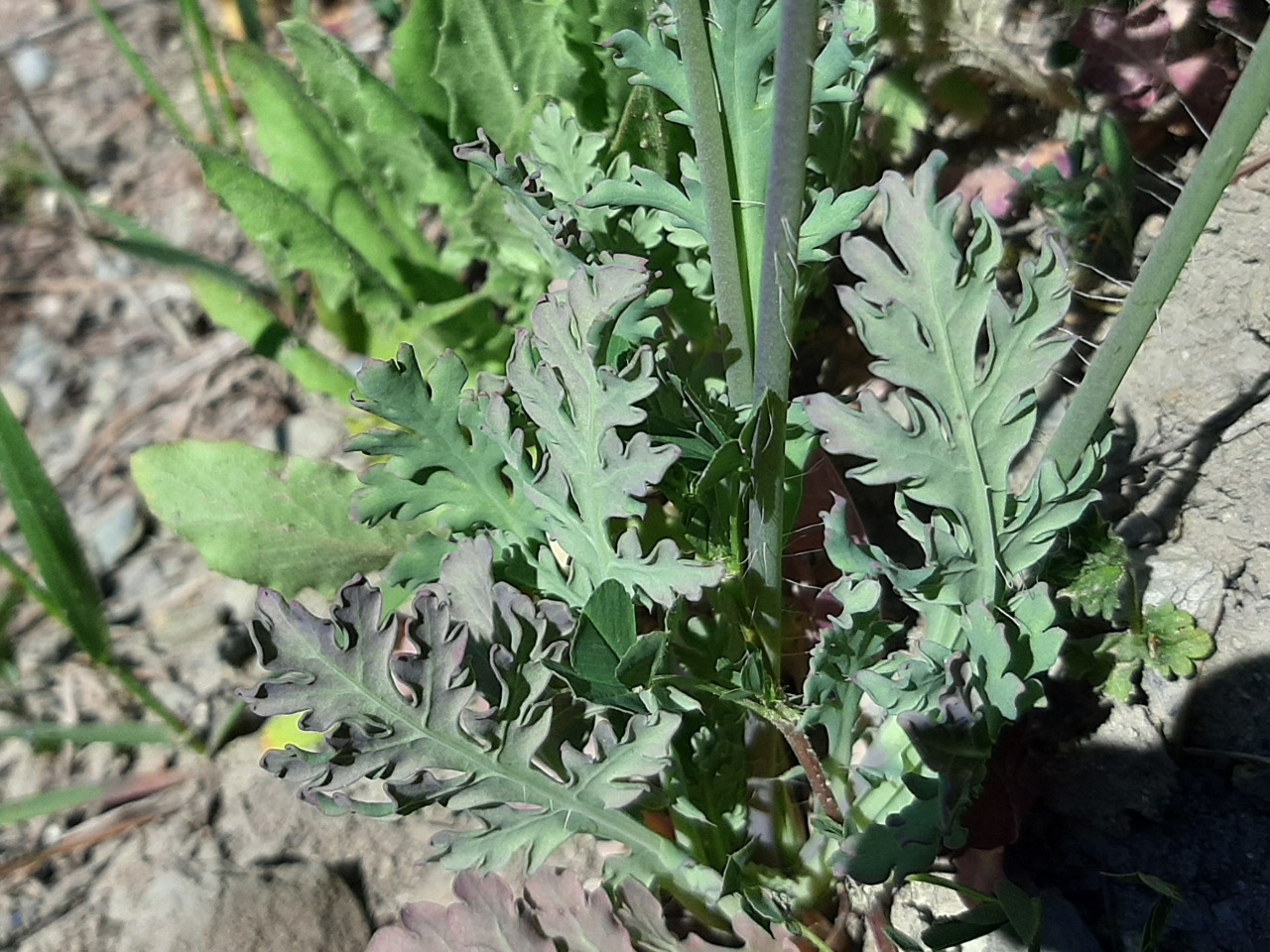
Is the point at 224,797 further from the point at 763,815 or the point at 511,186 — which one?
the point at 511,186

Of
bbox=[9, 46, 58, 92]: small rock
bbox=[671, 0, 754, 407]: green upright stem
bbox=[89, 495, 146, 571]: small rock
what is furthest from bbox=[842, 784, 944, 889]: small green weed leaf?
bbox=[9, 46, 58, 92]: small rock

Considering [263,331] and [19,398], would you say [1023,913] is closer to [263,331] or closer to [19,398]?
[263,331]

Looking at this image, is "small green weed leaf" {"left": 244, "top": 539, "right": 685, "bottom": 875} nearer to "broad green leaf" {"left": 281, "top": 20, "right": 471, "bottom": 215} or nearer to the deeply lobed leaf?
the deeply lobed leaf

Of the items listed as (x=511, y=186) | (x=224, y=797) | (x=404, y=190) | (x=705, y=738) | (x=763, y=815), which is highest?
(x=511, y=186)

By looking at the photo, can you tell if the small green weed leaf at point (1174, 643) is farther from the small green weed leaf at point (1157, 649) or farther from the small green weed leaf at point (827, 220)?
the small green weed leaf at point (827, 220)

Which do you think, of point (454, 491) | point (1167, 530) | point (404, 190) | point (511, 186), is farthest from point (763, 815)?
point (404, 190)

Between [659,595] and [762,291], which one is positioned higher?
[762,291]
